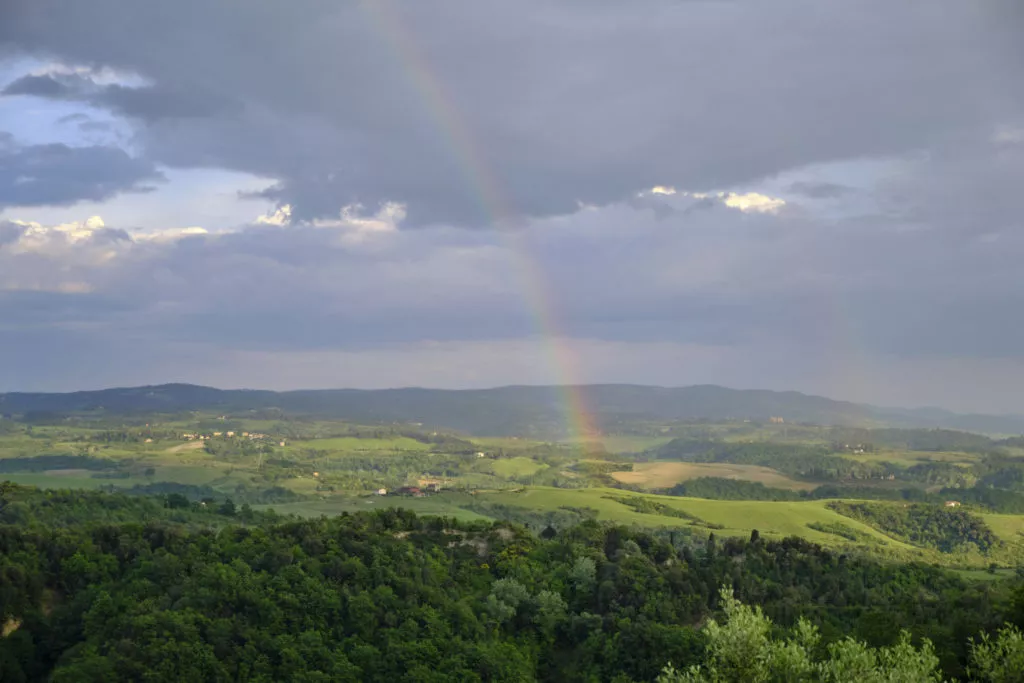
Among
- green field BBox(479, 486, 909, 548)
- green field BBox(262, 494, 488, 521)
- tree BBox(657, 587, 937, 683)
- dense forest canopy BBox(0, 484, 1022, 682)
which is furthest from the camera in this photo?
green field BBox(262, 494, 488, 521)

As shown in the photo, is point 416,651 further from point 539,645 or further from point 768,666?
point 768,666

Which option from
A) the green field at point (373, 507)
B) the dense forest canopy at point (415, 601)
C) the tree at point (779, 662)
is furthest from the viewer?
the green field at point (373, 507)

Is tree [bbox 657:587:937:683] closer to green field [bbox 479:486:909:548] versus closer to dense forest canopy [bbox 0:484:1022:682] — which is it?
dense forest canopy [bbox 0:484:1022:682]

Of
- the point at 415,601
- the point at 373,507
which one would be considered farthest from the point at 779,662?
the point at 373,507

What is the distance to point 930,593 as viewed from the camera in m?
88.9

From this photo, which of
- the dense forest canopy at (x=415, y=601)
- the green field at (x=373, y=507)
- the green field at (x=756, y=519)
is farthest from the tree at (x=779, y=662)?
the green field at (x=373, y=507)

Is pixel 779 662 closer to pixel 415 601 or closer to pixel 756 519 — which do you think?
pixel 415 601

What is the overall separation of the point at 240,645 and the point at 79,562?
2802 centimetres

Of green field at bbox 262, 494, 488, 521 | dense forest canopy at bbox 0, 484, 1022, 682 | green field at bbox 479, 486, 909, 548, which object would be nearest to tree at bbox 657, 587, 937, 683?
dense forest canopy at bbox 0, 484, 1022, 682

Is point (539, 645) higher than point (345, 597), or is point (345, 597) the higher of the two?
point (345, 597)

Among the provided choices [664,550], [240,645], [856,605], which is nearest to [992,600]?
[856,605]

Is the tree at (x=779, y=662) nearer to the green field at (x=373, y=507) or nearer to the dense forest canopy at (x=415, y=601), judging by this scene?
the dense forest canopy at (x=415, y=601)

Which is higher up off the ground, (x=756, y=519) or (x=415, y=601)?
(x=415, y=601)

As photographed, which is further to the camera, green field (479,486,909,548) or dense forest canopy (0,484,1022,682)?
green field (479,486,909,548)
